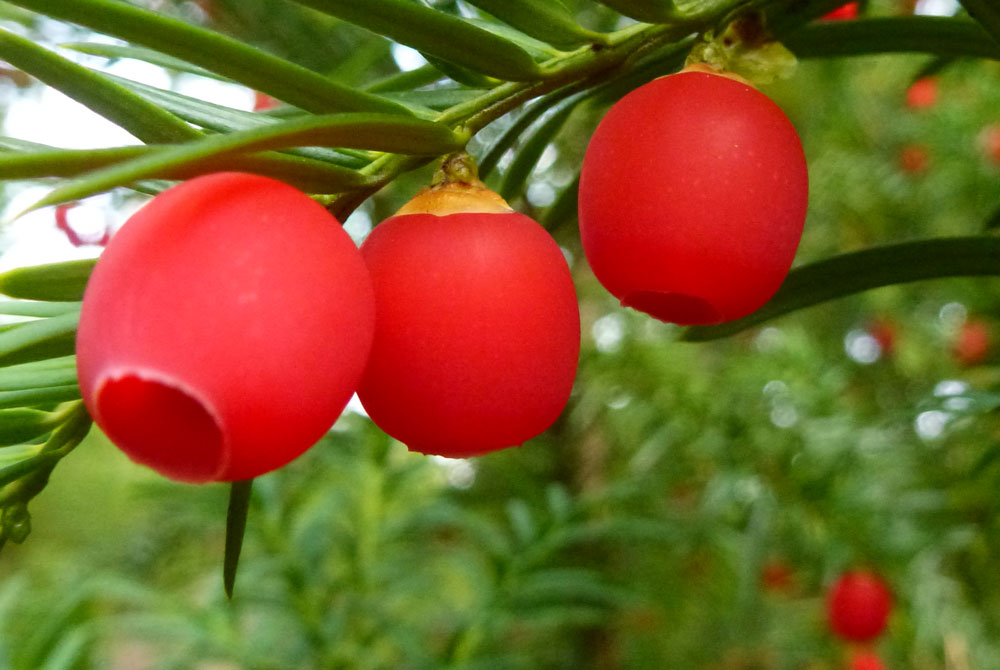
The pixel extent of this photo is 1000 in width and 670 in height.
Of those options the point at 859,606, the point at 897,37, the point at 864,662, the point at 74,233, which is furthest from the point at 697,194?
the point at 864,662

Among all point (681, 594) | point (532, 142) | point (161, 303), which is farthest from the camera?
point (681, 594)

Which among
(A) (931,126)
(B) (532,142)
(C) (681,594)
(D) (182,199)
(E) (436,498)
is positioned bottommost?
(C) (681,594)

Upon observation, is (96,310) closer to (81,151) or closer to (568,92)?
(81,151)

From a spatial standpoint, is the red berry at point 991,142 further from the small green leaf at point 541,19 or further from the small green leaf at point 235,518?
the small green leaf at point 235,518

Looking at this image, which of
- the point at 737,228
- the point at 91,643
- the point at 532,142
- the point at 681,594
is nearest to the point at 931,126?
the point at 681,594

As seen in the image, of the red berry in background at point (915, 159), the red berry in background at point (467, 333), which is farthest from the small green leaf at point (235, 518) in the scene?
the red berry in background at point (915, 159)

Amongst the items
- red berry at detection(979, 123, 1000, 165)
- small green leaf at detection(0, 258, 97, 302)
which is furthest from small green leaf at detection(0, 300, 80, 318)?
red berry at detection(979, 123, 1000, 165)

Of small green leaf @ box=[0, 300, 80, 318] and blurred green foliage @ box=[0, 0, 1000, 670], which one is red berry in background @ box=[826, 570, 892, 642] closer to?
blurred green foliage @ box=[0, 0, 1000, 670]
